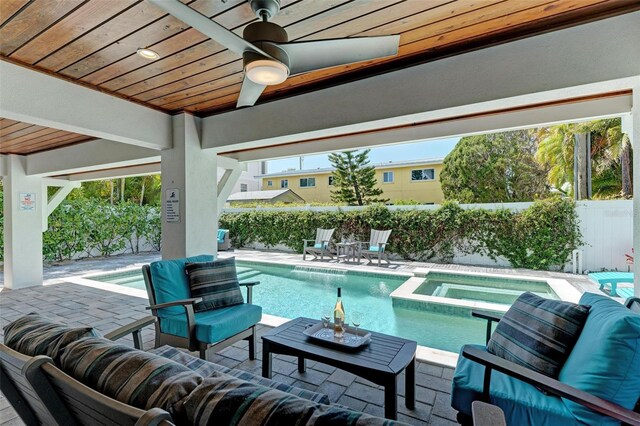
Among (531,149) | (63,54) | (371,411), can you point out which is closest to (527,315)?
(371,411)

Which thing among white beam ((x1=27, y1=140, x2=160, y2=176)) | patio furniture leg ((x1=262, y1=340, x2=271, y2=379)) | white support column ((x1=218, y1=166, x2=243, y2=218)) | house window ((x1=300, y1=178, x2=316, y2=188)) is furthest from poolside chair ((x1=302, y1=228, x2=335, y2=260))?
house window ((x1=300, y1=178, x2=316, y2=188))

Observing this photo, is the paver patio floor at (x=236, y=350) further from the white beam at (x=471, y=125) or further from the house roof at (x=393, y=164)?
the house roof at (x=393, y=164)

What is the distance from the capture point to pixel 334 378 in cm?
261

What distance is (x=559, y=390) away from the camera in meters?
1.40

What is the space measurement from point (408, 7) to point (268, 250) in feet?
34.0

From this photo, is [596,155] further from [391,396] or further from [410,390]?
[391,396]

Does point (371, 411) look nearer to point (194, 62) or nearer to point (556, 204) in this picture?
point (194, 62)

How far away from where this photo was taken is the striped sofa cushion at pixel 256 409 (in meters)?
0.77

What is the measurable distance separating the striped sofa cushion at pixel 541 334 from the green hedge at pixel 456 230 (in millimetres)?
6911

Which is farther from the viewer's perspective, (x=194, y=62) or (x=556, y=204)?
(x=556, y=204)

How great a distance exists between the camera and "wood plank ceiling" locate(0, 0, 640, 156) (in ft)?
6.49

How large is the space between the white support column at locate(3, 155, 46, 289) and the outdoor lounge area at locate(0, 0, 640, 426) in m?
0.04

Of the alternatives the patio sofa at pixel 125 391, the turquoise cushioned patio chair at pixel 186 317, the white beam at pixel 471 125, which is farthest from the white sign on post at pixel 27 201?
the patio sofa at pixel 125 391

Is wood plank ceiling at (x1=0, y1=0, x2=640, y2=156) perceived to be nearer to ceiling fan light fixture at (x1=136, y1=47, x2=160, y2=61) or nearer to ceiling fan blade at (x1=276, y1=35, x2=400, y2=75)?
ceiling fan light fixture at (x1=136, y1=47, x2=160, y2=61)
